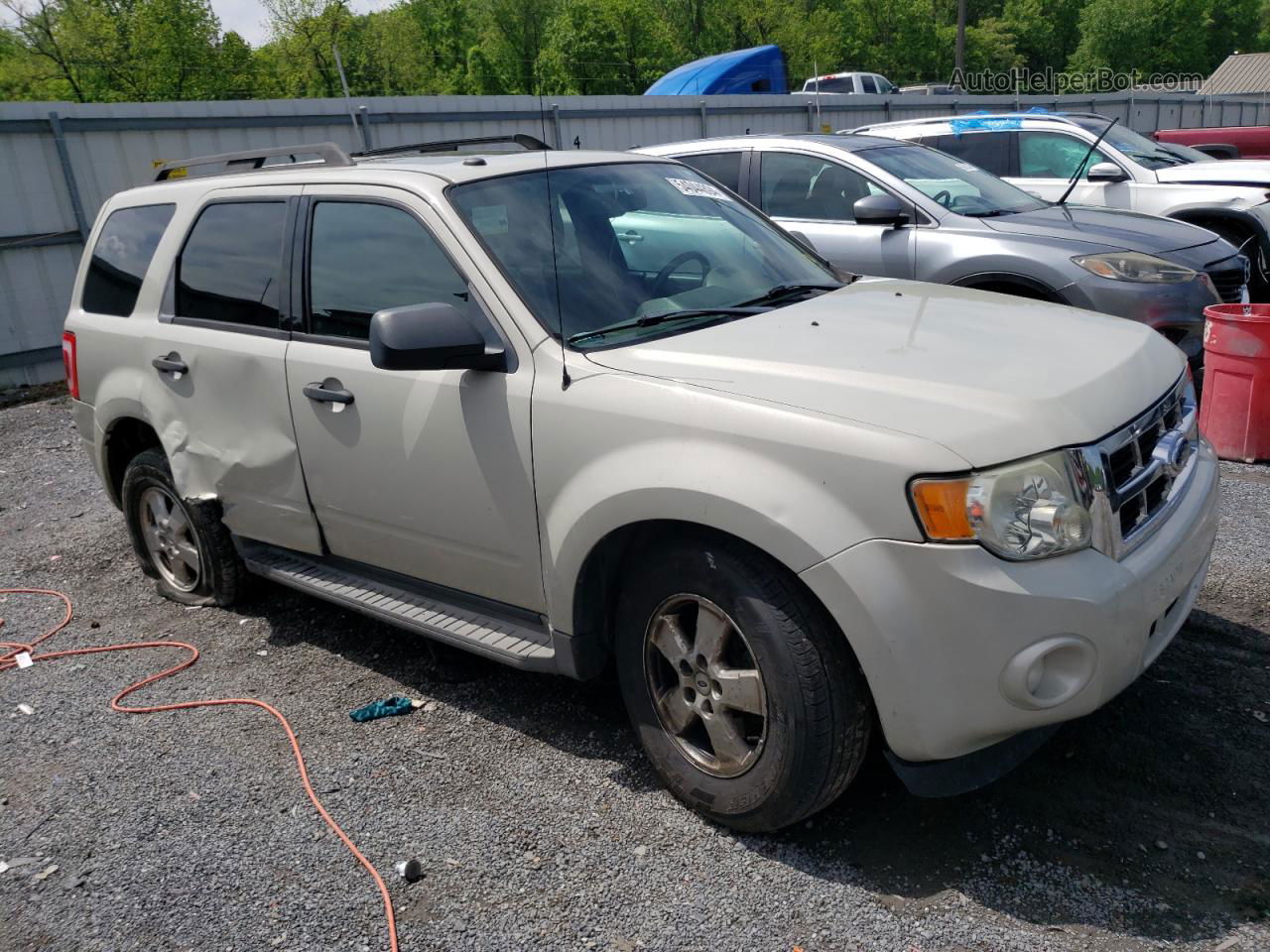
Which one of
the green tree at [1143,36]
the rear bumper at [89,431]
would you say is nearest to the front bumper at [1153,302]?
the rear bumper at [89,431]

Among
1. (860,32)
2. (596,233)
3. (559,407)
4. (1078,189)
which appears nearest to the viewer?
(559,407)

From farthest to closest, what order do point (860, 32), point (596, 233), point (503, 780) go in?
point (860, 32), point (596, 233), point (503, 780)

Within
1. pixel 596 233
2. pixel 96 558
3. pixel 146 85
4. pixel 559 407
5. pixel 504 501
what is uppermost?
pixel 146 85

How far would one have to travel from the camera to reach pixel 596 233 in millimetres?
3721

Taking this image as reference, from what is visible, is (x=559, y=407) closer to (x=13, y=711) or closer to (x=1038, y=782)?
(x=1038, y=782)

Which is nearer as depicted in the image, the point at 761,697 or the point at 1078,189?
the point at 761,697

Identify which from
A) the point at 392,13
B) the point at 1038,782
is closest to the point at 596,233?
the point at 1038,782

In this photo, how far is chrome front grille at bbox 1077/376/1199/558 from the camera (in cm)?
264

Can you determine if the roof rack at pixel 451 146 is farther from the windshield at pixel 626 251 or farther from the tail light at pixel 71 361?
the tail light at pixel 71 361

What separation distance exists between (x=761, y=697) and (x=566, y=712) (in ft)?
3.95

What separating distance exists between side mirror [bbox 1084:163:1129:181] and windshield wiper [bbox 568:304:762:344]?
7.00 meters

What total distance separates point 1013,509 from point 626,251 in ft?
5.67

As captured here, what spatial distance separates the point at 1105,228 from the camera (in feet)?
23.3

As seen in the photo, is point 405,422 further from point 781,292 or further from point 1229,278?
point 1229,278
